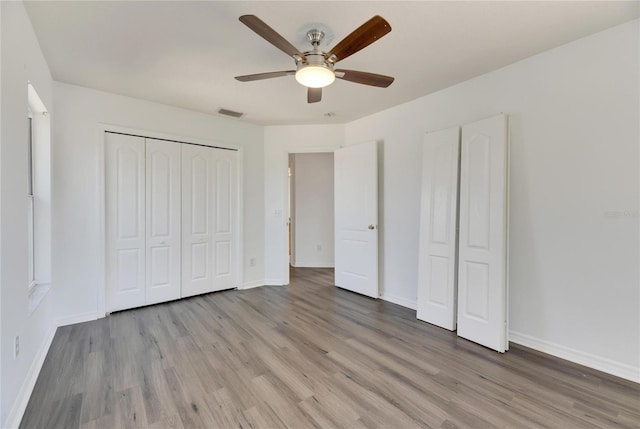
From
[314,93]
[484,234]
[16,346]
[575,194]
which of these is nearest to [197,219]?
[16,346]

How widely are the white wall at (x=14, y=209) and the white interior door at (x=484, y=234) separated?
10.7ft

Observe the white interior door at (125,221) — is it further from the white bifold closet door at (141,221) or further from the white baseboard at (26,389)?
the white baseboard at (26,389)

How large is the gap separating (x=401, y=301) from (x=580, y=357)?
1723mm

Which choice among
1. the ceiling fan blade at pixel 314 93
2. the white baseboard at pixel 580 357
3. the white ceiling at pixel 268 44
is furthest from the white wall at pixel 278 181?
the white baseboard at pixel 580 357

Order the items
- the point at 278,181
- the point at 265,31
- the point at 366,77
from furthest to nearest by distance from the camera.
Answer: the point at 278,181 < the point at 366,77 < the point at 265,31

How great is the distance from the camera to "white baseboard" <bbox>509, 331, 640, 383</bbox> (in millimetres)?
2072

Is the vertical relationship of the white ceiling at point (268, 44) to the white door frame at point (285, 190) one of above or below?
above

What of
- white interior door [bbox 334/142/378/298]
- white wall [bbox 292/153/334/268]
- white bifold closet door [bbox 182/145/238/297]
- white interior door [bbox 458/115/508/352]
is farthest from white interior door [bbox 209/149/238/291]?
white interior door [bbox 458/115/508/352]

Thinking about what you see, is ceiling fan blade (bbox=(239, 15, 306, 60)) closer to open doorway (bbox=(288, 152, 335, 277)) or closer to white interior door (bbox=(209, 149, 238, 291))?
white interior door (bbox=(209, 149, 238, 291))

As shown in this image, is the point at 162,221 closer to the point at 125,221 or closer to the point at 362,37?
the point at 125,221

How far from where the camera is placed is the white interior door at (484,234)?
99.3 inches

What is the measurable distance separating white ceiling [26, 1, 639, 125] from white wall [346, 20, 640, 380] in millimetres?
215

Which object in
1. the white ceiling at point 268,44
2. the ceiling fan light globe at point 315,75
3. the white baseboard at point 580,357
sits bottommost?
the white baseboard at point 580,357

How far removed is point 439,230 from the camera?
3.06 metres
